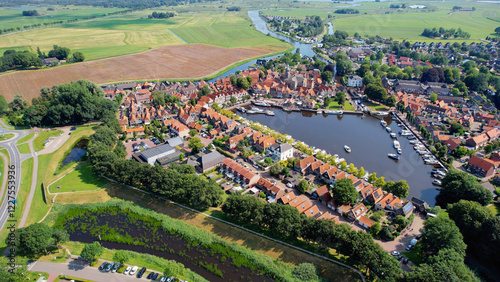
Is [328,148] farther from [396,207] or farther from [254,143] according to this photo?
[396,207]

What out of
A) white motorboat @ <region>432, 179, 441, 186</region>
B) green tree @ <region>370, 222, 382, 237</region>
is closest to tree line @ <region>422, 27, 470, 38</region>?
white motorboat @ <region>432, 179, 441, 186</region>

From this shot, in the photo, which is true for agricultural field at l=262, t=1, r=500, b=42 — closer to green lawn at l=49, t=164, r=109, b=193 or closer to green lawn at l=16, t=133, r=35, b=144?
green lawn at l=49, t=164, r=109, b=193

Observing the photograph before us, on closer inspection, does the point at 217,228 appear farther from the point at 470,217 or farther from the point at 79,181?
the point at 470,217

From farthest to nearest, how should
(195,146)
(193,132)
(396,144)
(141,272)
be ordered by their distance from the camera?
1. (193,132)
2. (396,144)
3. (195,146)
4. (141,272)

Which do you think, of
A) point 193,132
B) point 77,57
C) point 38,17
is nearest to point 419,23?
point 193,132

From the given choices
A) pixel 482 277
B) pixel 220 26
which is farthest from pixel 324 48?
pixel 482 277

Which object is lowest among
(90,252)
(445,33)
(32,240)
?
(90,252)

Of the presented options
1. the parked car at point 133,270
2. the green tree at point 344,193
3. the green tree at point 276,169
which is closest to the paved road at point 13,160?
the parked car at point 133,270
